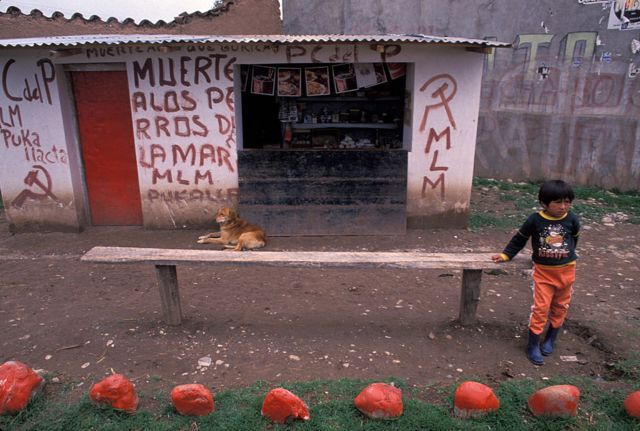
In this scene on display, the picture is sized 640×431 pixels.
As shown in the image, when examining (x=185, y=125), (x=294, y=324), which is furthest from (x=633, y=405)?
(x=185, y=125)

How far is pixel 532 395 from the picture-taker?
10.1ft

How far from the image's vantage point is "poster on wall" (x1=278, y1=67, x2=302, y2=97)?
729 cm

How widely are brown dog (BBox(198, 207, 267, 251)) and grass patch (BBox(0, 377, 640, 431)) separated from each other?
10.2ft

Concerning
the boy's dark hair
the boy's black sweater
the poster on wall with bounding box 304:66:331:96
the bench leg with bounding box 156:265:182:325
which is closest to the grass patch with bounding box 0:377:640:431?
the boy's black sweater

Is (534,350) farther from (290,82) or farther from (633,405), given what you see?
(290,82)

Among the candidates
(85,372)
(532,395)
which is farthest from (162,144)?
(532,395)

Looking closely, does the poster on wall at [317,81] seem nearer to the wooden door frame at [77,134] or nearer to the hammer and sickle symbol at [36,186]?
the wooden door frame at [77,134]

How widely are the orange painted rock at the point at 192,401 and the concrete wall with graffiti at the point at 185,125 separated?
417 centimetres

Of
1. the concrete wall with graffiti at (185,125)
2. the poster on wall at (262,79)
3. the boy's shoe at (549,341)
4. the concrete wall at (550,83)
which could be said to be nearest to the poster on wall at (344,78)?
the concrete wall with graffiti at (185,125)

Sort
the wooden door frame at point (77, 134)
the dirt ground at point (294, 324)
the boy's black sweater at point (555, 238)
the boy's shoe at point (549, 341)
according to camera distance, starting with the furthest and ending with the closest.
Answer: the wooden door frame at point (77, 134) < the boy's shoe at point (549, 341) < the dirt ground at point (294, 324) < the boy's black sweater at point (555, 238)

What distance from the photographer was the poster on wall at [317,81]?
285 inches

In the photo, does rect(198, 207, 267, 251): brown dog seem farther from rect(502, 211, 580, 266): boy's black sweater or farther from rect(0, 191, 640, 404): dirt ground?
rect(502, 211, 580, 266): boy's black sweater

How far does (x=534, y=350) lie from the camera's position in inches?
145

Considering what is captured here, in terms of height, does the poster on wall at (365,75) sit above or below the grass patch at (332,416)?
above
